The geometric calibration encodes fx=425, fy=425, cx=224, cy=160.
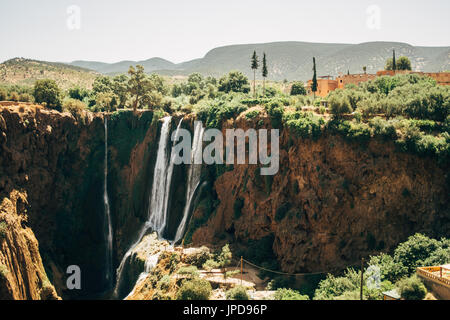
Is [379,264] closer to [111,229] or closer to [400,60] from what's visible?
[111,229]

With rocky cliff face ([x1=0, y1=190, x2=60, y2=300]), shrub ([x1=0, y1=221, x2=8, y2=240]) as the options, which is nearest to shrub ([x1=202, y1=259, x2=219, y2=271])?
rocky cliff face ([x1=0, y1=190, x2=60, y2=300])

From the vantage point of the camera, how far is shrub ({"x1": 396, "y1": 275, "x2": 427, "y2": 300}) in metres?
24.6

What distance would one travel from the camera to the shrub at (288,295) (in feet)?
94.0

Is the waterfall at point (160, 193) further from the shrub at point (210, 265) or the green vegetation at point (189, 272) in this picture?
the green vegetation at point (189, 272)

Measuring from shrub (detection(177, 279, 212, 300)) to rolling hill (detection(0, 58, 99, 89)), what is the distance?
236 ft

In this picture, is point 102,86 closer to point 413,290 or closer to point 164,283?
point 164,283

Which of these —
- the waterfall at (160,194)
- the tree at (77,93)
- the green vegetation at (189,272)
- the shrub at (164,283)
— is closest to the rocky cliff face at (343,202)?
the green vegetation at (189,272)

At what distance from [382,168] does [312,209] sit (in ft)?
20.6

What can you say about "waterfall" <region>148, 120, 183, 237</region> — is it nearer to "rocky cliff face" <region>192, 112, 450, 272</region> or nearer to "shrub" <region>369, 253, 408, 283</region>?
"rocky cliff face" <region>192, 112, 450, 272</region>

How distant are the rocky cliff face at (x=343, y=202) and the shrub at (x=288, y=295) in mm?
3940

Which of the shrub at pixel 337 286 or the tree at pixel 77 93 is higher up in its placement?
the tree at pixel 77 93

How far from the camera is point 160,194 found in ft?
159

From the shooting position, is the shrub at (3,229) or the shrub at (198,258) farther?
the shrub at (198,258)
